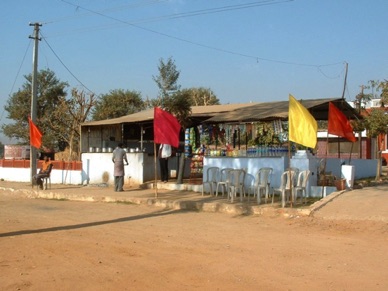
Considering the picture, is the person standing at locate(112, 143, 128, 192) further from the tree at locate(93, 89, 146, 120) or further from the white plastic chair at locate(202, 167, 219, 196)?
the tree at locate(93, 89, 146, 120)

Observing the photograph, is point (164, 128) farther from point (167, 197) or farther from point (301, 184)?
point (301, 184)

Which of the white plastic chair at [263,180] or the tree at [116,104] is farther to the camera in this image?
the tree at [116,104]

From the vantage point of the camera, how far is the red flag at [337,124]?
1309 centimetres

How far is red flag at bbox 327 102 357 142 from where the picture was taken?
13094 millimetres

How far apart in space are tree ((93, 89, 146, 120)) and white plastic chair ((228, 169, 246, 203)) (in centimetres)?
2725

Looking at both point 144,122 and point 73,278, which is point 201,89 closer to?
point 144,122

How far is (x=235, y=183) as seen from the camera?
13055 millimetres

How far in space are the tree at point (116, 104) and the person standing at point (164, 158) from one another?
23378 millimetres

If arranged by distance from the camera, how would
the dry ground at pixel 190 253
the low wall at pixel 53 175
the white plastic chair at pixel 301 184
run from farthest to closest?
the low wall at pixel 53 175 < the white plastic chair at pixel 301 184 < the dry ground at pixel 190 253

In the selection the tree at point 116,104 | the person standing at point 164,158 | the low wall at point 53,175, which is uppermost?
the tree at point 116,104

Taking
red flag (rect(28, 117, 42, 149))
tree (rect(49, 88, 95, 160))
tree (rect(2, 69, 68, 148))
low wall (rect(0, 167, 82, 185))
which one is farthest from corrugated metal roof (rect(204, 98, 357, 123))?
tree (rect(2, 69, 68, 148))

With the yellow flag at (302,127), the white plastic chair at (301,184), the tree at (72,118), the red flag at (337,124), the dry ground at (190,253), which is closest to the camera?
the dry ground at (190,253)

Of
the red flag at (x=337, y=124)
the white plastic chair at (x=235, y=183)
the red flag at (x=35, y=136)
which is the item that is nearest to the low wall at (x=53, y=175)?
the red flag at (x=35, y=136)

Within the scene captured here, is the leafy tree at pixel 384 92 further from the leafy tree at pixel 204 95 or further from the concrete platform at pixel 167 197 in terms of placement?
the leafy tree at pixel 204 95
